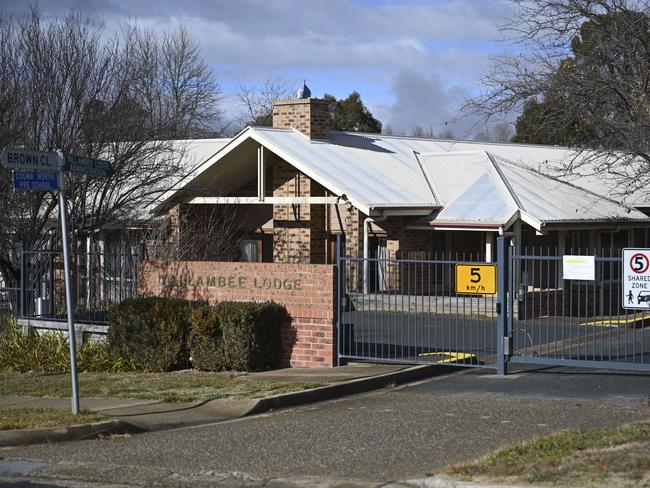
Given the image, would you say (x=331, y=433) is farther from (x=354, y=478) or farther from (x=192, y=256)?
(x=192, y=256)

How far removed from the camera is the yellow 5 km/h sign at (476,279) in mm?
13758

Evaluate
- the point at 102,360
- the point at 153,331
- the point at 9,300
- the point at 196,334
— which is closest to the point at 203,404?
the point at 196,334

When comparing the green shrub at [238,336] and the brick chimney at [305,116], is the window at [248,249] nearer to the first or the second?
the brick chimney at [305,116]

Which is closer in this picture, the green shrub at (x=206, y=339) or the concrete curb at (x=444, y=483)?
the concrete curb at (x=444, y=483)

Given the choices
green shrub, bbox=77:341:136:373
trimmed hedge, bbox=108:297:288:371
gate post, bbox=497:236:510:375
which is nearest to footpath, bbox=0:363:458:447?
trimmed hedge, bbox=108:297:288:371

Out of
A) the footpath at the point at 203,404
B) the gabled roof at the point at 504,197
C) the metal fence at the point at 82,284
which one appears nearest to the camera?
the footpath at the point at 203,404

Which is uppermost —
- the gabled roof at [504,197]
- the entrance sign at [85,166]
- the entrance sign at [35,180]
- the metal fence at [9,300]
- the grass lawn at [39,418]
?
the gabled roof at [504,197]

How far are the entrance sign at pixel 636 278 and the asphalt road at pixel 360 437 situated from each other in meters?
1.13

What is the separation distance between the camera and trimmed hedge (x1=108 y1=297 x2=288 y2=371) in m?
14.8

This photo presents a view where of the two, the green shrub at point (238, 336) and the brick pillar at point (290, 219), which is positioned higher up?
the brick pillar at point (290, 219)

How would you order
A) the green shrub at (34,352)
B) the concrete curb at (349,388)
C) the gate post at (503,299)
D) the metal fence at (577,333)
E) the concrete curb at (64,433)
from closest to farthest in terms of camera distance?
the concrete curb at (64,433) → the concrete curb at (349,388) → the metal fence at (577,333) → the gate post at (503,299) → the green shrub at (34,352)

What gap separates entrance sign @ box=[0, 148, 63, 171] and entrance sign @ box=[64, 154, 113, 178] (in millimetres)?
121

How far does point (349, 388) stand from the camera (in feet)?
43.2

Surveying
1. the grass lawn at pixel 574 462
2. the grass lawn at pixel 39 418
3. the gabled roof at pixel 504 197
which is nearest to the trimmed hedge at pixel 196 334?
the grass lawn at pixel 39 418
